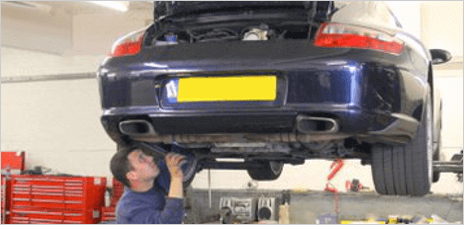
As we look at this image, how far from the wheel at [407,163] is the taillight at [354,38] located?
434 mm

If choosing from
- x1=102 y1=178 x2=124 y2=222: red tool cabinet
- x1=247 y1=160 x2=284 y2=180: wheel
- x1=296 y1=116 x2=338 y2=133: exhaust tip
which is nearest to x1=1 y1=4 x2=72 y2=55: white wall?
x1=102 y1=178 x2=124 y2=222: red tool cabinet

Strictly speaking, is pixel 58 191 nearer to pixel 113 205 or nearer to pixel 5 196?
pixel 113 205

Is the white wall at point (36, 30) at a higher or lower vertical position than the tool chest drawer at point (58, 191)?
higher

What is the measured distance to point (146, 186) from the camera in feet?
9.95

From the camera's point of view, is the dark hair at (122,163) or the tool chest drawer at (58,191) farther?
the tool chest drawer at (58,191)

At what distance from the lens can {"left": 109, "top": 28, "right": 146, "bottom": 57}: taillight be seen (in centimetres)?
258

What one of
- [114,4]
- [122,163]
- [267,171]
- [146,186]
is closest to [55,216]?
[114,4]

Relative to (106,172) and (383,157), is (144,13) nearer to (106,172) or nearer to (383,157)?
(106,172)

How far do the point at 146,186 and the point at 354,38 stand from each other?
1.28 meters

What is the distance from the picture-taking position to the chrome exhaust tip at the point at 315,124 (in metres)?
2.24

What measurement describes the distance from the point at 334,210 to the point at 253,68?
5743 mm

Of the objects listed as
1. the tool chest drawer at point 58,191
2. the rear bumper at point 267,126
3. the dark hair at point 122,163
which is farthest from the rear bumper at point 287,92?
the tool chest drawer at point 58,191

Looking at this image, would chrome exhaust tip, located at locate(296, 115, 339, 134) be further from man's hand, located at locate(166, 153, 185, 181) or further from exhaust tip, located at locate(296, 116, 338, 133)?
man's hand, located at locate(166, 153, 185, 181)

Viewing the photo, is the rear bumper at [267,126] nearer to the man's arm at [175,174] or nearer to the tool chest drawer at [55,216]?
the man's arm at [175,174]
